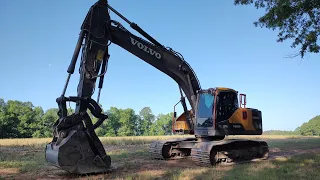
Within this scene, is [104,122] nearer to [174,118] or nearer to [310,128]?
[310,128]

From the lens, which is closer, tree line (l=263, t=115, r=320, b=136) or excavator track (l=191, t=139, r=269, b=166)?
excavator track (l=191, t=139, r=269, b=166)

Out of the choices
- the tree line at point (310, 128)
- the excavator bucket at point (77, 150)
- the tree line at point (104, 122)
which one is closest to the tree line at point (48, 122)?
the tree line at point (104, 122)

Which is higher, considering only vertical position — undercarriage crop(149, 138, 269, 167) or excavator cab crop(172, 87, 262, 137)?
excavator cab crop(172, 87, 262, 137)

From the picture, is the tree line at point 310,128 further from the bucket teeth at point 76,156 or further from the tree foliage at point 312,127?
the bucket teeth at point 76,156

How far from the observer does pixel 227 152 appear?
12.0m

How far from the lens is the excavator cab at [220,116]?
38.2 feet

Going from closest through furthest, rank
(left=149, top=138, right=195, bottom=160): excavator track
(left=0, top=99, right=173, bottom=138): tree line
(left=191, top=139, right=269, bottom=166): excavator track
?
1. (left=191, top=139, right=269, bottom=166): excavator track
2. (left=149, top=138, right=195, bottom=160): excavator track
3. (left=0, top=99, right=173, bottom=138): tree line

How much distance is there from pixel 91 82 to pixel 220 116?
4.93m

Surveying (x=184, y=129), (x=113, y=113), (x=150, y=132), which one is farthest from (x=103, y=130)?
(x=184, y=129)

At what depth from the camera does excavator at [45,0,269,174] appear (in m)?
8.40

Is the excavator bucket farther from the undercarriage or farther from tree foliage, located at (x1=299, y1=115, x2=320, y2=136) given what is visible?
tree foliage, located at (x1=299, y1=115, x2=320, y2=136)

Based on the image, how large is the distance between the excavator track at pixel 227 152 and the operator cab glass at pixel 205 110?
74 centimetres

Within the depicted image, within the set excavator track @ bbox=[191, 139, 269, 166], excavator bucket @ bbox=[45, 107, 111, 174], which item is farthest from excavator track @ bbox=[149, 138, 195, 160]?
excavator bucket @ bbox=[45, 107, 111, 174]

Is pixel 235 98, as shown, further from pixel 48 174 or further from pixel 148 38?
pixel 48 174
